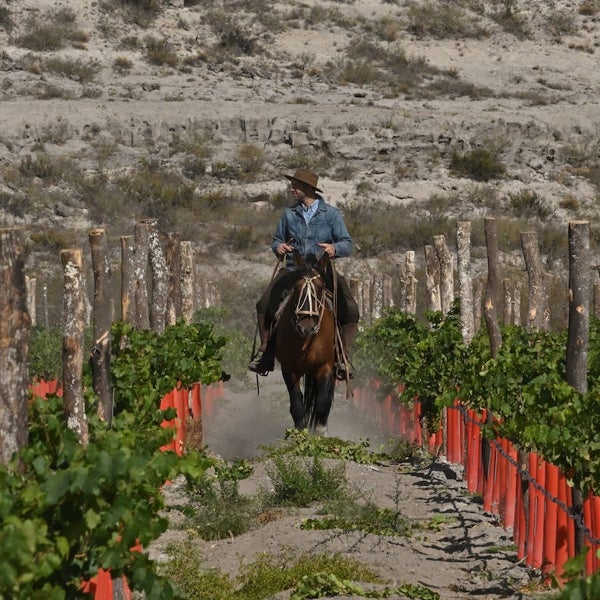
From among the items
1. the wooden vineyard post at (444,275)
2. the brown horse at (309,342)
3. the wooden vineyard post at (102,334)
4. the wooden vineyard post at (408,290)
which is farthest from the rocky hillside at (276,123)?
the wooden vineyard post at (102,334)

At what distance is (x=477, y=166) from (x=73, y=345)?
4699cm

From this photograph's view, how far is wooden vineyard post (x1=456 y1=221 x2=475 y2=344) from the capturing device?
16.0 metres

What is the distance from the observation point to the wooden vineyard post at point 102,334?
28.3ft

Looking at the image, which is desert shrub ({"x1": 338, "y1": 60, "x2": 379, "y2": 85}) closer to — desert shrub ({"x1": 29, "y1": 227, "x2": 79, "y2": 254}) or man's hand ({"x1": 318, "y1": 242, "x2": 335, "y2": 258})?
desert shrub ({"x1": 29, "y1": 227, "x2": 79, "y2": 254})

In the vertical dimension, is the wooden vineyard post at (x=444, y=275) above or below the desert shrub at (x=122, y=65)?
below

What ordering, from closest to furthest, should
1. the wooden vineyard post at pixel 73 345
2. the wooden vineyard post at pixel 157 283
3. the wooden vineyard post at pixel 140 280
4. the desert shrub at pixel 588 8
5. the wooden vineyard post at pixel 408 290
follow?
1. the wooden vineyard post at pixel 73 345
2. the wooden vineyard post at pixel 140 280
3. the wooden vineyard post at pixel 157 283
4. the wooden vineyard post at pixel 408 290
5. the desert shrub at pixel 588 8

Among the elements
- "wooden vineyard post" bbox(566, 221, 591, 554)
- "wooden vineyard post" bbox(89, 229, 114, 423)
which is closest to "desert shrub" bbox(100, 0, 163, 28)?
"wooden vineyard post" bbox(89, 229, 114, 423)

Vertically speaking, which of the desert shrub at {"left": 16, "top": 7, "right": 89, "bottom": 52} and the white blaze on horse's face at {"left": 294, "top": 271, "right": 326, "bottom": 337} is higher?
the desert shrub at {"left": 16, "top": 7, "right": 89, "bottom": 52}

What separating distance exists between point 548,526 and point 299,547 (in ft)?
6.32

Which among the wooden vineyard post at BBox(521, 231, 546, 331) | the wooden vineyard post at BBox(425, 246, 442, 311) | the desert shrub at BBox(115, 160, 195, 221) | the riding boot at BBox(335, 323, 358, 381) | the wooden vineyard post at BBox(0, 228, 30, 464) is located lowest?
the desert shrub at BBox(115, 160, 195, 221)

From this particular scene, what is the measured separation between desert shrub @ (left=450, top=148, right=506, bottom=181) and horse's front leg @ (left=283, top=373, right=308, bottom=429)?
3991 centimetres

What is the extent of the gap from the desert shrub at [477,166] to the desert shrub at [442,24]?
16.9 metres

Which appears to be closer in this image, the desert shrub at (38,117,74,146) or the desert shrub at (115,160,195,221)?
the desert shrub at (115,160,195,221)

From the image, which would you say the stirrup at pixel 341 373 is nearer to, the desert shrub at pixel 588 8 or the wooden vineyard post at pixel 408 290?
the wooden vineyard post at pixel 408 290
